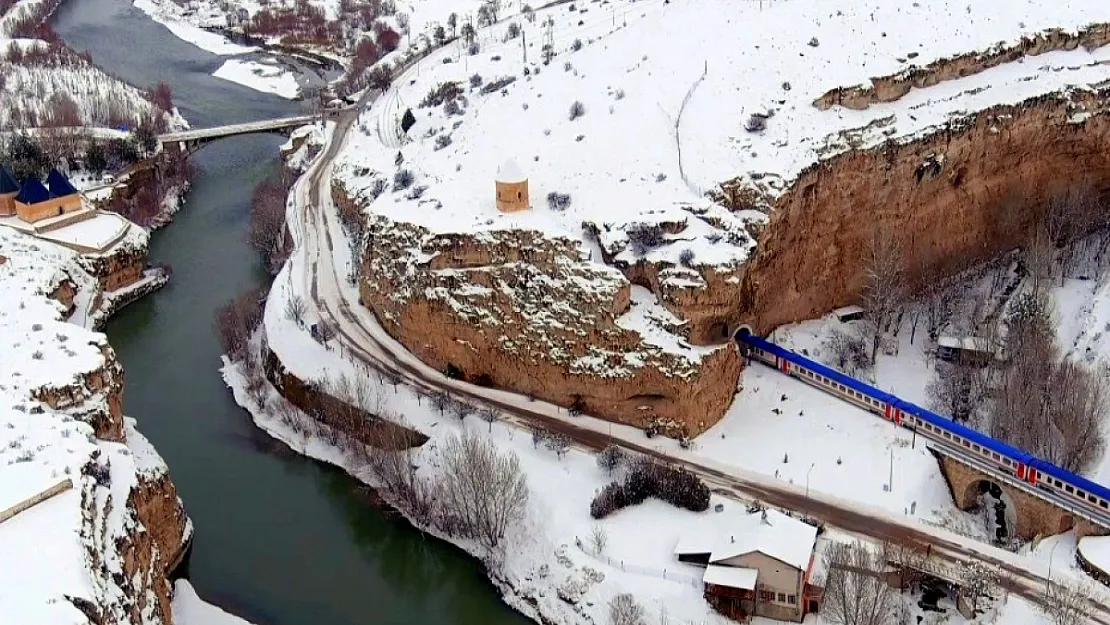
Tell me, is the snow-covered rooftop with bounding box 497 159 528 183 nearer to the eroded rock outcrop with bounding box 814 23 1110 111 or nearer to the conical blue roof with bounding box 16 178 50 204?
the eroded rock outcrop with bounding box 814 23 1110 111

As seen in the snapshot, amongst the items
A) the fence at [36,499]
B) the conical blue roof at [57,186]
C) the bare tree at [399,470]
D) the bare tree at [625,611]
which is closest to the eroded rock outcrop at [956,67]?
the bare tree at [399,470]

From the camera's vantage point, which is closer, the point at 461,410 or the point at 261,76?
the point at 461,410

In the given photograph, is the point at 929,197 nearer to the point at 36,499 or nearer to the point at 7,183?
the point at 36,499

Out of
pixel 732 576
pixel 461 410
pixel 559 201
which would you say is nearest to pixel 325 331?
pixel 461 410

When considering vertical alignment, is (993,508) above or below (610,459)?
below

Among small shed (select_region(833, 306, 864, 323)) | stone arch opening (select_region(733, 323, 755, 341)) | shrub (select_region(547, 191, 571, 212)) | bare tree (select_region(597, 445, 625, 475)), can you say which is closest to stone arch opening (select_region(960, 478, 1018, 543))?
stone arch opening (select_region(733, 323, 755, 341))
